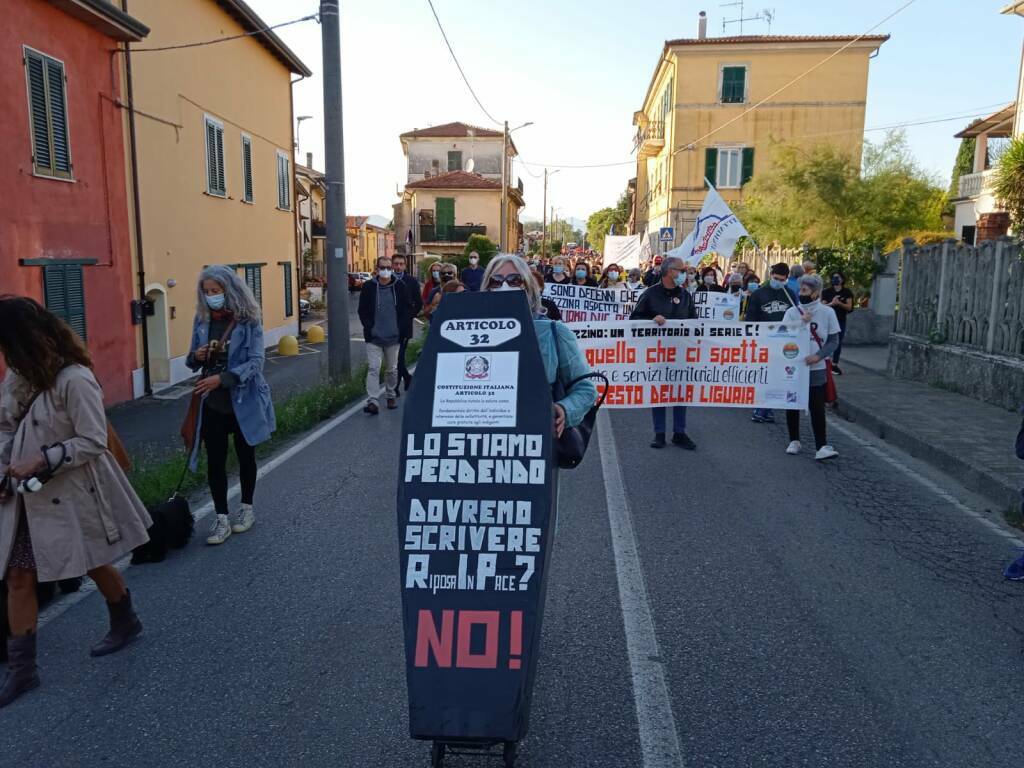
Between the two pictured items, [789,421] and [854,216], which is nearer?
[789,421]

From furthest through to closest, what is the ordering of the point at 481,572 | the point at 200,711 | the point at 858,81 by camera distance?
the point at 858,81
the point at 200,711
the point at 481,572

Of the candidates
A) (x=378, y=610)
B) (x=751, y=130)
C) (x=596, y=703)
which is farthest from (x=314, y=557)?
(x=751, y=130)

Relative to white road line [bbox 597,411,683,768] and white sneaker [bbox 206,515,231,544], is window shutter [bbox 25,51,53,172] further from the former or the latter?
white road line [bbox 597,411,683,768]

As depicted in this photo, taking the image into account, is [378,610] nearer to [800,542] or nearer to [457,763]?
[457,763]

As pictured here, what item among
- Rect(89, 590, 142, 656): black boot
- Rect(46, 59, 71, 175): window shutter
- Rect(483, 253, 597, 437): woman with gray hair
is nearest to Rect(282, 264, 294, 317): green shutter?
Rect(46, 59, 71, 175): window shutter

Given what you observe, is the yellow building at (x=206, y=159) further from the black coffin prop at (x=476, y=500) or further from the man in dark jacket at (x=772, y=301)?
the black coffin prop at (x=476, y=500)

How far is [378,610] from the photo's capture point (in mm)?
4461

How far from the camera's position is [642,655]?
3938 mm

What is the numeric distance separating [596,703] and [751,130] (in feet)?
133

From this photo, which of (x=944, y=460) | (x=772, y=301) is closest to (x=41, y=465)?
(x=944, y=460)

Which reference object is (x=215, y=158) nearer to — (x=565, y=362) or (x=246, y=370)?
(x=246, y=370)

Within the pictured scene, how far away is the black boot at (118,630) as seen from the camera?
13.2 feet

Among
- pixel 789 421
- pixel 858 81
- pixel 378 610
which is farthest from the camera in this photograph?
pixel 858 81

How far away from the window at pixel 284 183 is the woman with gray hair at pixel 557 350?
21.0 metres
